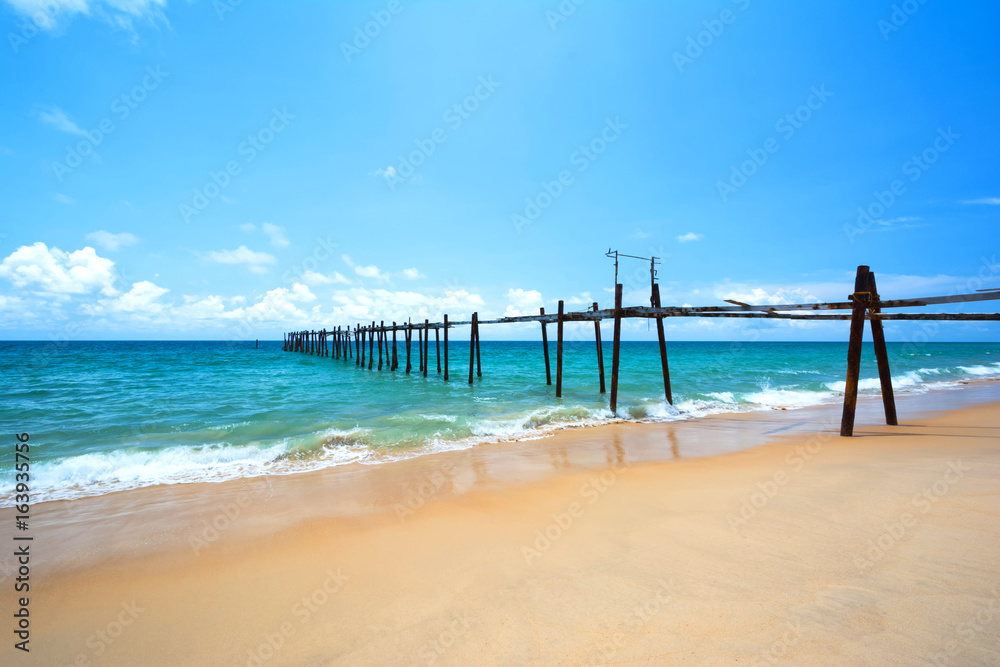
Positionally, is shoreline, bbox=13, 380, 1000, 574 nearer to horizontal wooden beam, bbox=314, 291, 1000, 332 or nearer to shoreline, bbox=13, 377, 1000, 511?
shoreline, bbox=13, 377, 1000, 511

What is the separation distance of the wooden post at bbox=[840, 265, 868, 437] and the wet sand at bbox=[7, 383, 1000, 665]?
1830 mm

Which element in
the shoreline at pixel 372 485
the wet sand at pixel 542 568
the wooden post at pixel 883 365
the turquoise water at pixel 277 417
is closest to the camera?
the wet sand at pixel 542 568

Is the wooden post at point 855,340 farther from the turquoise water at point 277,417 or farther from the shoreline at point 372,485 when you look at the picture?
the turquoise water at point 277,417

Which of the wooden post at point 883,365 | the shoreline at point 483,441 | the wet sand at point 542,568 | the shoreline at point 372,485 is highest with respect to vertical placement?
the wooden post at point 883,365

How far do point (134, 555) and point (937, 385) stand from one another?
26.5m

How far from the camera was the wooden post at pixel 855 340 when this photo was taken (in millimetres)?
7664

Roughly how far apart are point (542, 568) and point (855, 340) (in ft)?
25.3

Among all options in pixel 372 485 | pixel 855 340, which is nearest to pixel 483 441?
pixel 372 485

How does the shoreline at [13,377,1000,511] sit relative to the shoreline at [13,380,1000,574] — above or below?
below

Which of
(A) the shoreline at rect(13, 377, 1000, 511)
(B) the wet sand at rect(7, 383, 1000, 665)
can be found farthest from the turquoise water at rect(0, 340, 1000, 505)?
(B) the wet sand at rect(7, 383, 1000, 665)

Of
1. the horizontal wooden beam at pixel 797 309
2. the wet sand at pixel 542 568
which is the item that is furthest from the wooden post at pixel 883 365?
the wet sand at pixel 542 568

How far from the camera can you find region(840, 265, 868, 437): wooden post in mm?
7664

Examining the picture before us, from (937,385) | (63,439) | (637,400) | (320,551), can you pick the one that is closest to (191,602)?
(320,551)

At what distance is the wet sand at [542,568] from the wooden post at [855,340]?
72.0 inches
